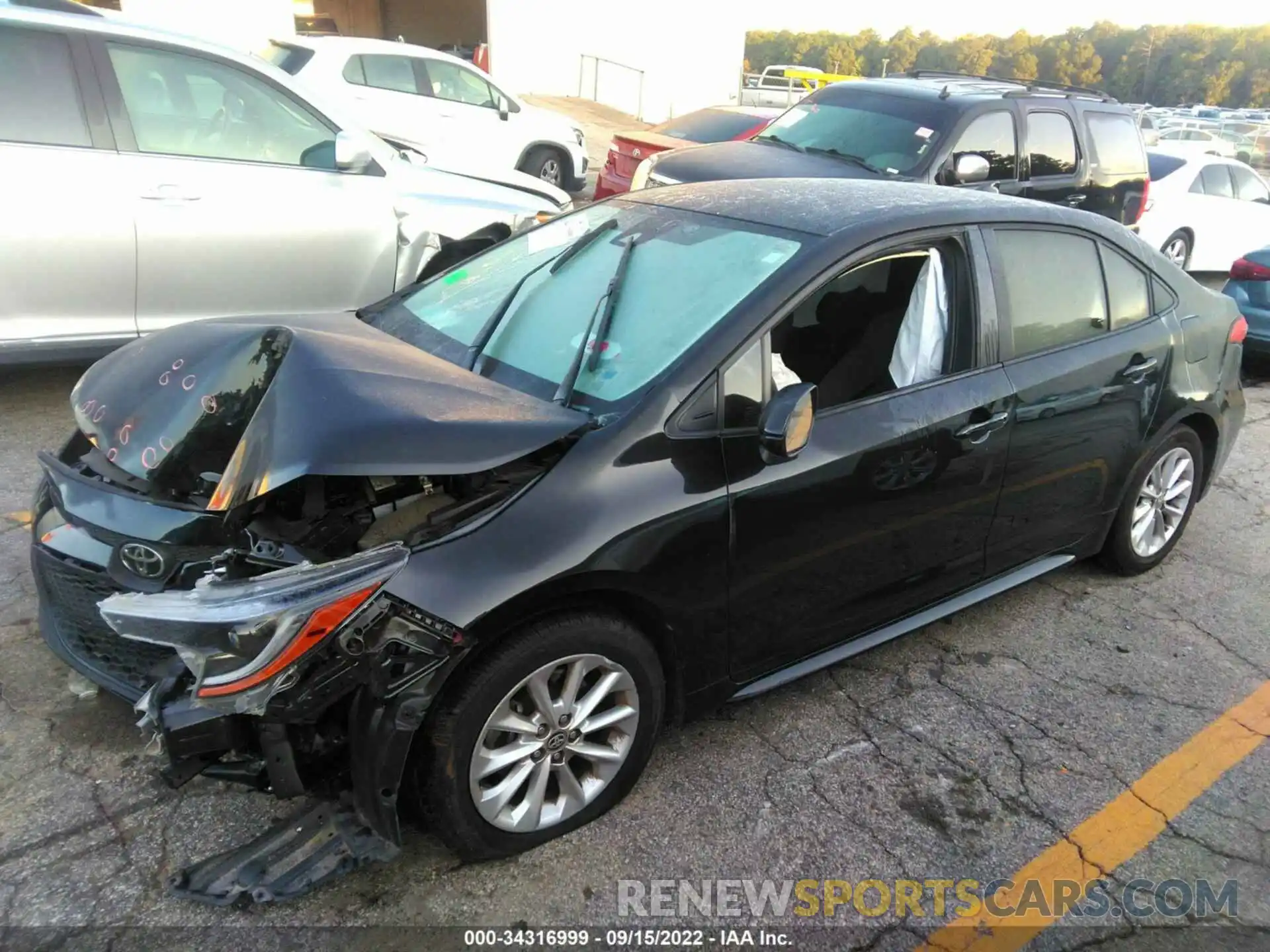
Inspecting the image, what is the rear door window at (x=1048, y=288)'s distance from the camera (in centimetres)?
338

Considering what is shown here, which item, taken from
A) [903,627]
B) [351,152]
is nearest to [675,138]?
[351,152]

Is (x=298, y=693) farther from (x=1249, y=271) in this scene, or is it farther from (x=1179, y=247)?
(x=1179, y=247)

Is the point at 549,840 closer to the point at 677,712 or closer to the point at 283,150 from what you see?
the point at 677,712

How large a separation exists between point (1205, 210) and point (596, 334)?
1094 centimetres

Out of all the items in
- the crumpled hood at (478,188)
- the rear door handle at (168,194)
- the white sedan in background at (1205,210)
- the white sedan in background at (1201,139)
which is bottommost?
the white sedan in background at (1201,139)

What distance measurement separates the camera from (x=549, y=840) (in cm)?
257

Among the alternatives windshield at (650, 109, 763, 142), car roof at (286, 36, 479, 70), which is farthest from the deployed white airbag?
car roof at (286, 36, 479, 70)

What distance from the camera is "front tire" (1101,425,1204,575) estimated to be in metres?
4.00

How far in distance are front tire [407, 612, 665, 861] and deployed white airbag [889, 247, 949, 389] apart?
140 centimetres

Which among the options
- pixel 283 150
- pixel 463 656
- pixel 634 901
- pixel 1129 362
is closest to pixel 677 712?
pixel 634 901

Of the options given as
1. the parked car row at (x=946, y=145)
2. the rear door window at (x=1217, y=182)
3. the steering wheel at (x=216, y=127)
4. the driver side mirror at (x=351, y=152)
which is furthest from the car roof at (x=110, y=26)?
the rear door window at (x=1217, y=182)

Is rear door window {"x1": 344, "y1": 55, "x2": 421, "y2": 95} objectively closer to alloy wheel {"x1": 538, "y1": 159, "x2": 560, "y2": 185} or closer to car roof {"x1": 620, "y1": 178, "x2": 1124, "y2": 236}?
alloy wheel {"x1": 538, "y1": 159, "x2": 560, "y2": 185}

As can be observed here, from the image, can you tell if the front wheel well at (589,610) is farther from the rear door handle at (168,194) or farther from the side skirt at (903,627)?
the rear door handle at (168,194)

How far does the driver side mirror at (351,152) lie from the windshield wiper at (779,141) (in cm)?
369
